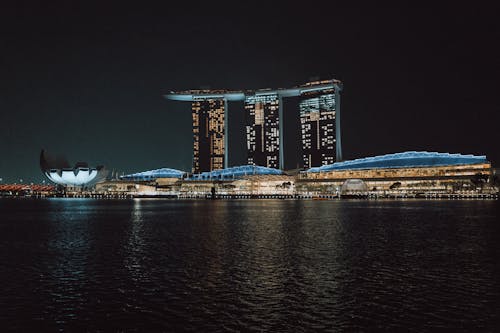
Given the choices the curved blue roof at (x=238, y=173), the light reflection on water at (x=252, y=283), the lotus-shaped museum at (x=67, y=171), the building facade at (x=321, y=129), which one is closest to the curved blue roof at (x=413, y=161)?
the curved blue roof at (x=238, y=173)

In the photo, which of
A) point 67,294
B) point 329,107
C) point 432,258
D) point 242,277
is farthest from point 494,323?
point 329,107

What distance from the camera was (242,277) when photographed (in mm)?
18016

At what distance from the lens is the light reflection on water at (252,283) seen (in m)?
12.7

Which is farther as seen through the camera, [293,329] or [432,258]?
[432,258]

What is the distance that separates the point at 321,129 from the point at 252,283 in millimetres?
181288

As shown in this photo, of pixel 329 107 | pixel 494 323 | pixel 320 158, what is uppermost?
pixel 329 107

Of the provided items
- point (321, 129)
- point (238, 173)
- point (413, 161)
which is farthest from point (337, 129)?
point (413, 161)

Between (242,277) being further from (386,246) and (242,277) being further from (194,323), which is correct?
(386,246)

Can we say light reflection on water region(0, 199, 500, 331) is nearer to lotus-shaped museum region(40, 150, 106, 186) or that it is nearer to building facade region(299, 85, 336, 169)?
lotus-shaped museum region(40, 150, 106, 186)

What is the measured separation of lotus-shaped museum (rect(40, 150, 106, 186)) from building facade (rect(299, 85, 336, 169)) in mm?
79507

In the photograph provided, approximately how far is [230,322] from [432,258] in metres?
13.1

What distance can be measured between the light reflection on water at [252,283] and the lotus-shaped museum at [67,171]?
485ft

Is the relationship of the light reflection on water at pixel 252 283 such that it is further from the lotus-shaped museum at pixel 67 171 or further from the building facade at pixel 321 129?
the building facade at pixel 321 129

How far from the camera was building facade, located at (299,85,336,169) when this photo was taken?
193 meters
